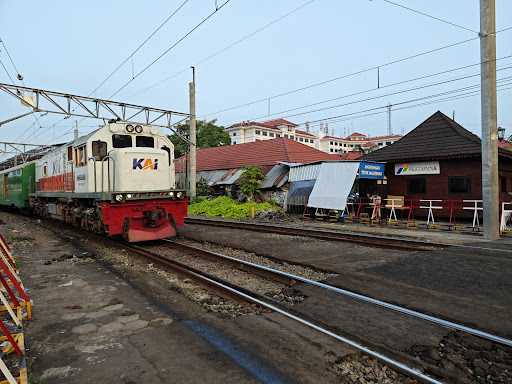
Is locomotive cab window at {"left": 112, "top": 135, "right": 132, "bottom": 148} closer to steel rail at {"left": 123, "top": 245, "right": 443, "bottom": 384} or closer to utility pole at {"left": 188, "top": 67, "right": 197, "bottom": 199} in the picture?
steel rail at {"left": 123, "top": 245, "right": 443, "bottom": 384}

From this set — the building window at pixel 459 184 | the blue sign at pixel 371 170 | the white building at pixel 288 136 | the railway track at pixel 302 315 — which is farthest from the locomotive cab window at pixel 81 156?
the white building at pixel 288 136

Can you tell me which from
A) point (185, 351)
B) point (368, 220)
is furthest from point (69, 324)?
point (368, 220)

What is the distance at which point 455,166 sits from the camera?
16.5 metres

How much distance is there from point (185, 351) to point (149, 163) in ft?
23.5

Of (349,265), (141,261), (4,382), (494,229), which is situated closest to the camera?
(4,382)

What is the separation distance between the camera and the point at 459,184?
16.4m

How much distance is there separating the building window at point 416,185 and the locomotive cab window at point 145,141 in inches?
539

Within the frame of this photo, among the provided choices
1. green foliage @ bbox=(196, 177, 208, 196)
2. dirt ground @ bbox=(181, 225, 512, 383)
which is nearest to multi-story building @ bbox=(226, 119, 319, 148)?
green foliage @ bbox=(196, 177, 208, 196)

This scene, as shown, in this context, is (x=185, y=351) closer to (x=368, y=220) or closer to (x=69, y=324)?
(x=69, y=324)

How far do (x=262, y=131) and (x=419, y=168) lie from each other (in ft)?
244

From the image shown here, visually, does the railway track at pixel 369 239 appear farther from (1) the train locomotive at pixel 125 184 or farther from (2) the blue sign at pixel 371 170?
(2) the blue sign at pixel 371 170

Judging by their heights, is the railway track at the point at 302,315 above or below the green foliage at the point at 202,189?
below

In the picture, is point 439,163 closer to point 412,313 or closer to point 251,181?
point 251,181

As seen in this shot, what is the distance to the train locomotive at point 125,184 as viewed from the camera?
372 inches
